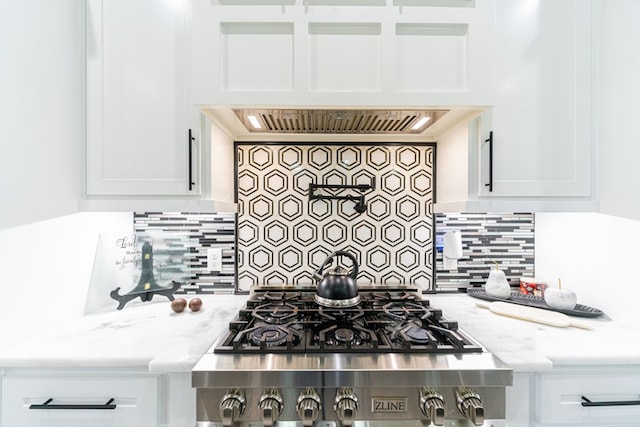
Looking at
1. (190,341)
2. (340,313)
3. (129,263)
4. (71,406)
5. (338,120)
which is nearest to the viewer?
(71,406)

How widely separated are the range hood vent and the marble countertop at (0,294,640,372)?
0.84 m

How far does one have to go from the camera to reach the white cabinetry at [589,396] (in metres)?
0.95

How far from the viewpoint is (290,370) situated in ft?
2.76

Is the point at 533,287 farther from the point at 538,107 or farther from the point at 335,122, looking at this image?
the point at 335,122

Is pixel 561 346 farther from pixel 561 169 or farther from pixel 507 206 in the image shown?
pixel 561 169

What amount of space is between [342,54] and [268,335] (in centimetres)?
100

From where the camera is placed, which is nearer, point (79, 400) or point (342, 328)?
point (79, 400)

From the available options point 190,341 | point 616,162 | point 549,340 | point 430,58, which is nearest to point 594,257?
point 616,162

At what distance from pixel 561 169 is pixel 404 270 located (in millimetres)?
→ 817

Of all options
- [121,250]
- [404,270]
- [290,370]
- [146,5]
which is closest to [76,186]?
[121,250]

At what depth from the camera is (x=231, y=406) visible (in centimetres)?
82

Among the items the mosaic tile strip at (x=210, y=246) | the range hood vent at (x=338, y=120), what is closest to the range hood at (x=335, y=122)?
the range hood vent at (x=338, y=120)

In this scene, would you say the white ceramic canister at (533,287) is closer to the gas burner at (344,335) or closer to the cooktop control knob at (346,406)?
the gas burner at (344,335)

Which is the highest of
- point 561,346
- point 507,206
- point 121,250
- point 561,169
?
point 561,169
